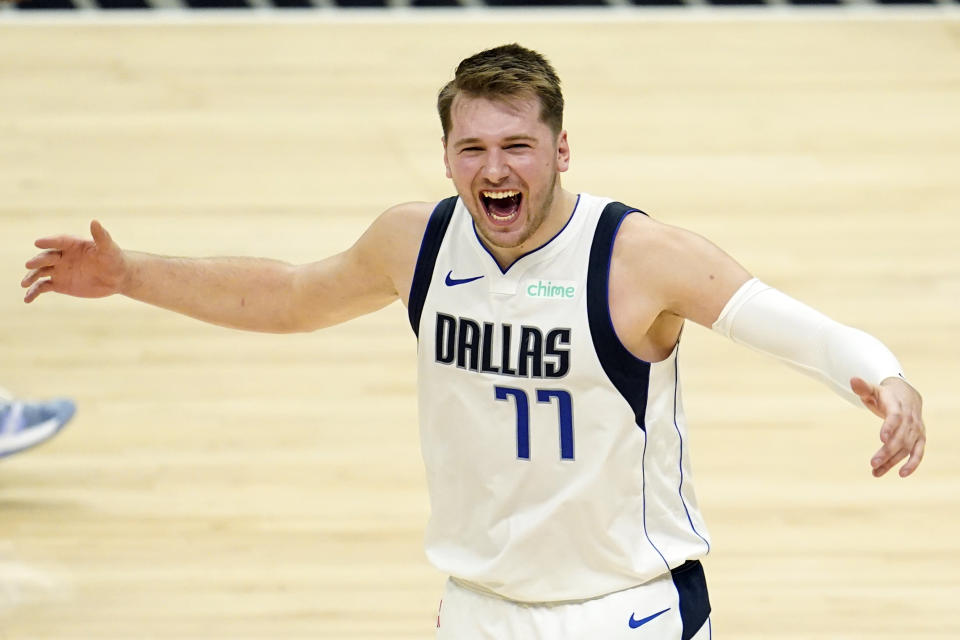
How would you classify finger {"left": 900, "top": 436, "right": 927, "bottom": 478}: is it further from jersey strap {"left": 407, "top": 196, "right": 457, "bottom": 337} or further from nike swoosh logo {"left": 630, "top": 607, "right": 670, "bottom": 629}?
jersey strap {"left": 407, "top": 196, "right": 457, "bottom": 337}

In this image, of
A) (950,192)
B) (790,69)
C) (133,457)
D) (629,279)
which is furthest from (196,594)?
(790,69)

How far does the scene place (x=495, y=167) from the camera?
234 centimetres

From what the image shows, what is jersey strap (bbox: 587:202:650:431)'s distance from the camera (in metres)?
2.39

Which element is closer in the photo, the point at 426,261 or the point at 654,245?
the point at 654,245

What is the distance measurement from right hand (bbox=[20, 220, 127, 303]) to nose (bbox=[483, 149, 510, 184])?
73cm

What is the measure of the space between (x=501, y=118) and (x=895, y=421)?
2.46 ft

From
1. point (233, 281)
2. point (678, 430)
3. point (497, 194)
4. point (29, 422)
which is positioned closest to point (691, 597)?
point (678, 430)

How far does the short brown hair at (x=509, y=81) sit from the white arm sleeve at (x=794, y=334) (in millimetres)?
404

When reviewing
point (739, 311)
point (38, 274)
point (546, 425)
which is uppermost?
point (739, 311)

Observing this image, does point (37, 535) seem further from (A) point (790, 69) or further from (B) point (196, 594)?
(A) point (790, 69)

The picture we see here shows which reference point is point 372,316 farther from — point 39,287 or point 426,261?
point 426,261

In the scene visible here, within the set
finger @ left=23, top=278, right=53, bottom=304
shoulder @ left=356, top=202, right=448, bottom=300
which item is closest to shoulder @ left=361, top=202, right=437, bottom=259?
shoulder @ left=356, top=202, right=448, bottom=300

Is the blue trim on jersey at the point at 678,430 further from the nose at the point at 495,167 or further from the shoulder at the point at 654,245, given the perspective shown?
the nose at the point at 495,167

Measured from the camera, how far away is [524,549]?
2.44 meters
